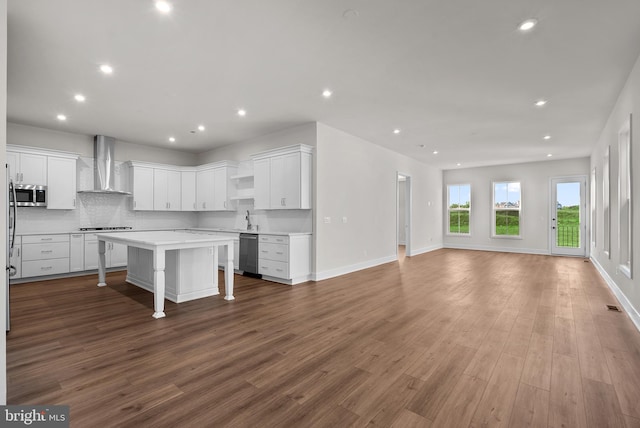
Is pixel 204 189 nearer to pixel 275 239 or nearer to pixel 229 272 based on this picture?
pixel 275 239

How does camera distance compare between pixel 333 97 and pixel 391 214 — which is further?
pixel 391 214

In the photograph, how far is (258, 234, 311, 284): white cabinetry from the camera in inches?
203

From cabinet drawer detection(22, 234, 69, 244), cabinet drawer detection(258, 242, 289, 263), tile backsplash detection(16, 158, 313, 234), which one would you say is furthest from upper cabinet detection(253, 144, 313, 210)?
cabinet drawer detection(22, 234, 69, 244)

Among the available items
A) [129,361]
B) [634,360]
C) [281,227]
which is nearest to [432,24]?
[634,360]

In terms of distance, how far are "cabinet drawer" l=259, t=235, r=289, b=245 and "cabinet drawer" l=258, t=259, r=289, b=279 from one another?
35cm

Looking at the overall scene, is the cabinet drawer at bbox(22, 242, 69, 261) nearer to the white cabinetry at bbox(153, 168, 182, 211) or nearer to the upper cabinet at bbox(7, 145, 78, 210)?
the upper cabinet at bbox(7, 145, 78, 210)

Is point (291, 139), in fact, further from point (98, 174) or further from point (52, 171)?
point (52, 171)

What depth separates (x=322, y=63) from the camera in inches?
134

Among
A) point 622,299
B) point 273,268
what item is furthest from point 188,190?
point 622,299

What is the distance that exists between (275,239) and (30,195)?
4523mm

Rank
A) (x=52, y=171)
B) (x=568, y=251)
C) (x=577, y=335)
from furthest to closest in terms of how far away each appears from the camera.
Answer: (x=568, y=251) < (x=52, y=171) < (x=577, y=335)

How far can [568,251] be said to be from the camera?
8.79 metres

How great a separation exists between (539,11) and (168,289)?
198 inches

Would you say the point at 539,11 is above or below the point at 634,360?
above
